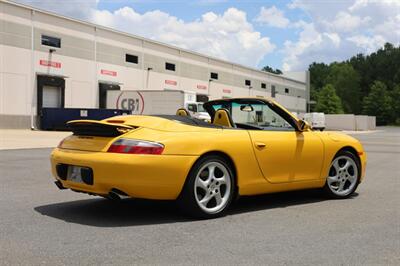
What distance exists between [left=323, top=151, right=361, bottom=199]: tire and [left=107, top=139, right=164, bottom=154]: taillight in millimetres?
2932

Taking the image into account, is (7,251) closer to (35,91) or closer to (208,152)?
(208,152)

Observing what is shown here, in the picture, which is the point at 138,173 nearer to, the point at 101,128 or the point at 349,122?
the point at 101,128

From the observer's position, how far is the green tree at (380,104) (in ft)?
346

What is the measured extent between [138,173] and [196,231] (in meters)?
0.83

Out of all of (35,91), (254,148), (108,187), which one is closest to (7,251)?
(108,187)

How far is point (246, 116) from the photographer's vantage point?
6770 mm

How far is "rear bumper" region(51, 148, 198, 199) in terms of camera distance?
5062mm

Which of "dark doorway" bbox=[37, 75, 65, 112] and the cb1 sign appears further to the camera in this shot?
the cb1 sign

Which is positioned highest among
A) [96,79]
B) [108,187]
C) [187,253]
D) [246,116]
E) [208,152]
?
[96,79]

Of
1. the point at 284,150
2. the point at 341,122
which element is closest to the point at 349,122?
the point at 341,122

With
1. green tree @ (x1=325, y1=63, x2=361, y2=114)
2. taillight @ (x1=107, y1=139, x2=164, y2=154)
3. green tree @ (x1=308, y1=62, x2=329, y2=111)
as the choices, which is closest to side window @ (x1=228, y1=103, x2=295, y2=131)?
taillight @ (x1=107, y1=139, x2=164, y2=154)

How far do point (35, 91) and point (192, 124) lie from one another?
30608 mm

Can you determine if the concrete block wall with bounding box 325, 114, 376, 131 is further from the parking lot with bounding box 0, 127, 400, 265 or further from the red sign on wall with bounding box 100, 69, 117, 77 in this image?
the parking lot with bounding box 0, 127, 400, 265

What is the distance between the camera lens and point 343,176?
283 inches
